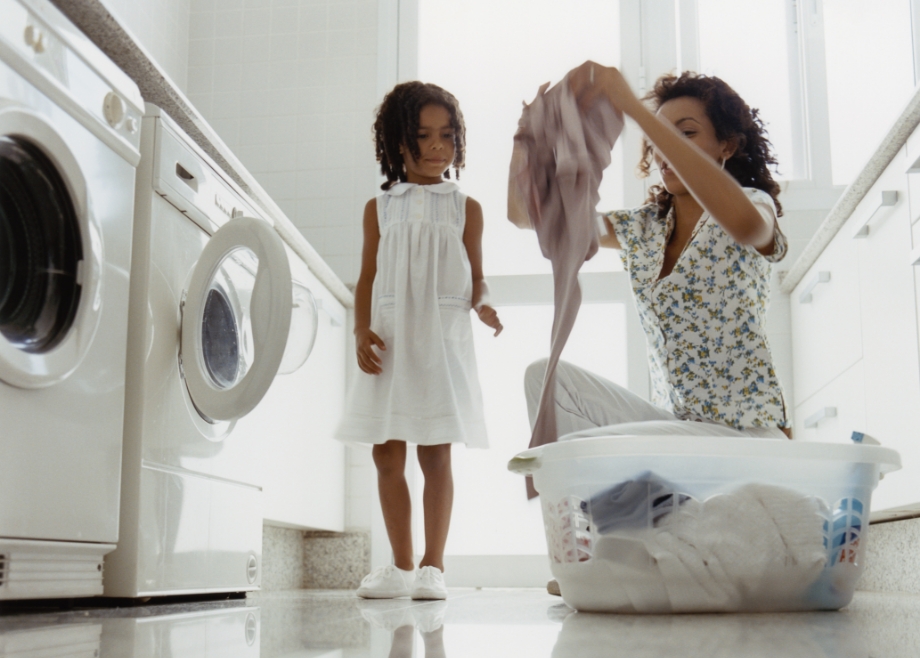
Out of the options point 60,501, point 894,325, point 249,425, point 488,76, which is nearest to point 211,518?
point 249,425

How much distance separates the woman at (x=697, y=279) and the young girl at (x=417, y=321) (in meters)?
0.42

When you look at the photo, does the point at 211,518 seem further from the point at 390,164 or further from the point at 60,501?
the point at 390,164

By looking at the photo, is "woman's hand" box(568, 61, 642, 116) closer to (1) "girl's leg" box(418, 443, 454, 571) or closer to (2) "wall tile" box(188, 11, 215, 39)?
(1) "girl's leg" box(418, 443, 454, 571)

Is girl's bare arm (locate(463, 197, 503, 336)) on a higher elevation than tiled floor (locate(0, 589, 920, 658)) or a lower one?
higher

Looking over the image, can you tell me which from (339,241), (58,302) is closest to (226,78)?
(339,241)

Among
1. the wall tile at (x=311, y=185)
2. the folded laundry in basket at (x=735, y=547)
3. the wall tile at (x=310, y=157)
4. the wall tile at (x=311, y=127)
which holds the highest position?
the wall tile at (x=311, y=127)

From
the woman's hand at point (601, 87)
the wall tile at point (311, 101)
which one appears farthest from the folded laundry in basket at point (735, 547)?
the wall tile at point (311, 101)

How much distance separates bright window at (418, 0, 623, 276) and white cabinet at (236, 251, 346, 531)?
74 cm

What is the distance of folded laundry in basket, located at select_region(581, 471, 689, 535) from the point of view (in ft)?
3.65

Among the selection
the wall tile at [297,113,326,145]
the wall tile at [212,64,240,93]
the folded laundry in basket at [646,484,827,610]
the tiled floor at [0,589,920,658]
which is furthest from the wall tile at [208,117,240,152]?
the folded laundry in basket at [646,484,827,610]

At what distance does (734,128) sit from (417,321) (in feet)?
2.46

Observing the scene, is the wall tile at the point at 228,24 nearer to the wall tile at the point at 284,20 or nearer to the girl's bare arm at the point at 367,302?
the wall tile at the point at 284,20

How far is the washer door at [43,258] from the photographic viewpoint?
1.10m

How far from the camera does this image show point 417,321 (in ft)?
6.51
